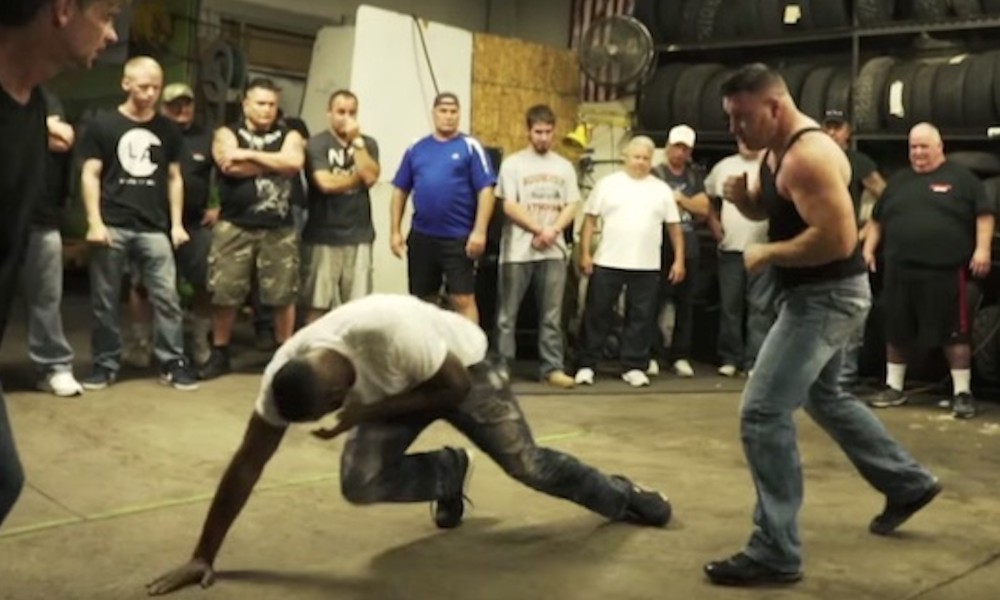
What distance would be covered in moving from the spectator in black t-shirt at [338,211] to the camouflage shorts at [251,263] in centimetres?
27

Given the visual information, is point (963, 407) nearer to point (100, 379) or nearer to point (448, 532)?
point (448, 532)

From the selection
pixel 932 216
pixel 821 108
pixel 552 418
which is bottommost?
pixel 552 418

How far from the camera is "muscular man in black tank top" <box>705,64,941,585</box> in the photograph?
2.93 meters

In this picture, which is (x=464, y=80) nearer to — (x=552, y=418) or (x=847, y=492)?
(x=552, y=418)

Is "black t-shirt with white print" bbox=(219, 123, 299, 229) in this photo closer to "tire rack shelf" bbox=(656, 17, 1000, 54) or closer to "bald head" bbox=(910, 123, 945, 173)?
"bald head" bbox=(910, 123, 945, 173)

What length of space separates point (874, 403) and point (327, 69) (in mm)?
4345

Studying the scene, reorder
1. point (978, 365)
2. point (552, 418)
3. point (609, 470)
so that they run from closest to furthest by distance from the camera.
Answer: point (609, 470) < point (552, 418) < point (978, 365)

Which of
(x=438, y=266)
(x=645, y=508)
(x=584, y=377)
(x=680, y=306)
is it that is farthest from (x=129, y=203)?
(x=680, y=306)

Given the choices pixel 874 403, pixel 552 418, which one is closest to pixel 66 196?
pixel 552 418

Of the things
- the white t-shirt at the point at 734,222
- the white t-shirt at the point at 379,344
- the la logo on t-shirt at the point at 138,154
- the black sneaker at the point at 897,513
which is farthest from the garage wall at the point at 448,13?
the black sneaker at the point at 897,513

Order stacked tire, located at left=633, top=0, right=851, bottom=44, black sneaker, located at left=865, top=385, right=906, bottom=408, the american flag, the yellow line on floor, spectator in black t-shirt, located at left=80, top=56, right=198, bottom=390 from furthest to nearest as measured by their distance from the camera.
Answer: the american flag → stacked tire, located at left=633, top=0, right=851, bottom=44 → black sneaker, located at left=865, top=385, right=906, bottom=408 → spectator in black t-shirt, located at left=80, top=56, right=198, bottom=390 → the yellow line on floor

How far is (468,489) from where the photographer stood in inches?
158

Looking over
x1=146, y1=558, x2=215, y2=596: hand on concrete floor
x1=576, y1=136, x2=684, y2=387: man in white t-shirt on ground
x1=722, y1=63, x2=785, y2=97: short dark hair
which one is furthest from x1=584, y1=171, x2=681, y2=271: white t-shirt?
x1=146, y1=558, x2=215, y2=596: hand on concrete floor

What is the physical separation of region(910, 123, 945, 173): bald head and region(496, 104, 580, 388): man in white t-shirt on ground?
187 cm
